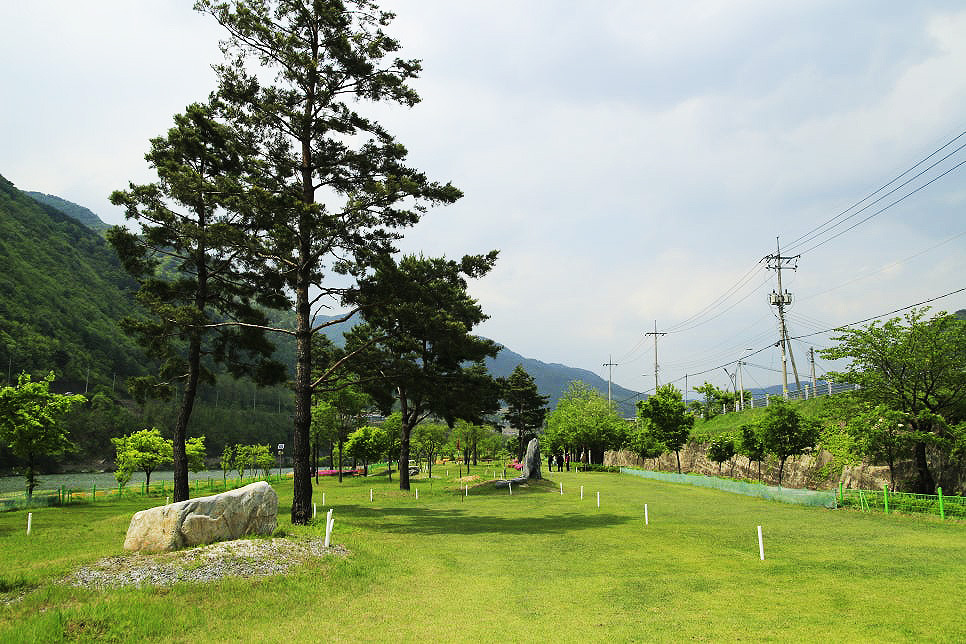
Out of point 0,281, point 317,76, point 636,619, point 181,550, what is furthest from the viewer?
point 0,281

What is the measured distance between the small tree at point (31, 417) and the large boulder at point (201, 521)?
21.5m

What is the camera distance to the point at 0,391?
27500mm

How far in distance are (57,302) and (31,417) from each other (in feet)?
412

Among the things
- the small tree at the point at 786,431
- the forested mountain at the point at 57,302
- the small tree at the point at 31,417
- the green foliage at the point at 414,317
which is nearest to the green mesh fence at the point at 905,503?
the small tree at the point at 786,431

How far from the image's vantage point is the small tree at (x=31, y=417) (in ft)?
92.2

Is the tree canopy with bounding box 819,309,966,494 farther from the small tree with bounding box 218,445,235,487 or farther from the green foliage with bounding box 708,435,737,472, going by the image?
the small tree with bounding box 218,445,235,487

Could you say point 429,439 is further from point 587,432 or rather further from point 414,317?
point 414,317

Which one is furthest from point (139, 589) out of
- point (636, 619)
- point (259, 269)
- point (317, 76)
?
point (317, 76)

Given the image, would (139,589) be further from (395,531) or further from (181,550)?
(395,531)

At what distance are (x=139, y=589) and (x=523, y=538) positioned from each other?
1153 centimetres

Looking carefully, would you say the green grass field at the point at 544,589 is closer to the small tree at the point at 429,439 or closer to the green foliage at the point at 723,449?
the green foliage at the point at 723,449

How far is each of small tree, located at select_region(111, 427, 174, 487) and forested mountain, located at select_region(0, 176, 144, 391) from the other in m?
68.6

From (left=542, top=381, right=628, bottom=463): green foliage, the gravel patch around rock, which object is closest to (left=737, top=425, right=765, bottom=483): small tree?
the gravel patch around rock

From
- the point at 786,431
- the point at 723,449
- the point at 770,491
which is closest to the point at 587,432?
the point at 723,449
